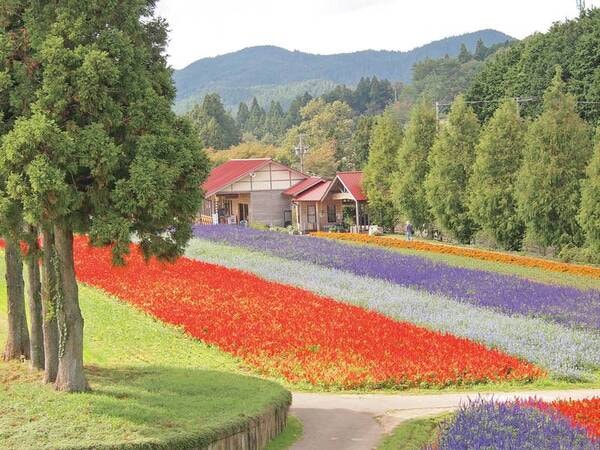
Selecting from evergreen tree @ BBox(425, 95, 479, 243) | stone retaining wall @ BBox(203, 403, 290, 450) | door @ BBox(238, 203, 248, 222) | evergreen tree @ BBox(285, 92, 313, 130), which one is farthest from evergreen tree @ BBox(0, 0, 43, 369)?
evergreen tree @ BBox(285, 92, 313, 130)

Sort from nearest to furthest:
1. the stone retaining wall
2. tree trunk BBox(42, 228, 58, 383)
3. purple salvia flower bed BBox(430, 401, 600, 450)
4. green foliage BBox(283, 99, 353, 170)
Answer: purple salvia flower bed BBox(430, 401, 600, 450) → the stone retaining wall → tree trunk BBox(42, 228, 58, 383) → green foliage BBox(283, 99, 353, 170)

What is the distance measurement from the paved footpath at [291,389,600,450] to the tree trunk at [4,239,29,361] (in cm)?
556

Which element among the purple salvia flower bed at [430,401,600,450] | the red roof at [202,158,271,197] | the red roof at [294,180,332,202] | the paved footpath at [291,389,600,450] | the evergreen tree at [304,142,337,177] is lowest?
the paved footpath at [291,389,600,450]

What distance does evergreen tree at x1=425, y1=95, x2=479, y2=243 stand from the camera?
178 feet

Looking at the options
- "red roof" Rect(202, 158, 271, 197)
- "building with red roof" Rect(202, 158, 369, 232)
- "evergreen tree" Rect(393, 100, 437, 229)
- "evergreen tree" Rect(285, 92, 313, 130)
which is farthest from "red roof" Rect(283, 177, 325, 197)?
"evergreen tree" Rect(285, 92, 313, 130)

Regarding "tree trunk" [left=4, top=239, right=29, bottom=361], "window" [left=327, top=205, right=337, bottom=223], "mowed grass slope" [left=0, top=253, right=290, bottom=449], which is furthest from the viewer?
"window" [left=327, top=205, right=337, bottom=223]

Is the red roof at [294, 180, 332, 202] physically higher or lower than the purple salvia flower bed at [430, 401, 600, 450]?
higher

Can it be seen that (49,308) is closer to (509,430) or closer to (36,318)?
(36,318)

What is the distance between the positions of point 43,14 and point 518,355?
12.7 metres

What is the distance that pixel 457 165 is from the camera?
2147 inches

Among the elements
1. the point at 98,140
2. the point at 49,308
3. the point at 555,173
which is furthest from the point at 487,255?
the point at 98,140

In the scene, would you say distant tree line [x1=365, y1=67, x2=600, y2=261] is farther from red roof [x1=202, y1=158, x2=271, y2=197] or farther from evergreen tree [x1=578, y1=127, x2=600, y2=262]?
red roof [x1=202, y1=158, x2=271, y2=197]

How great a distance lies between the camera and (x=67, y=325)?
618 inches

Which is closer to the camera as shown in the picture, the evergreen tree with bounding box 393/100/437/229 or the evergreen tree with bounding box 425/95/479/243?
the evergreen tree with bounding box 425/95/479/243
